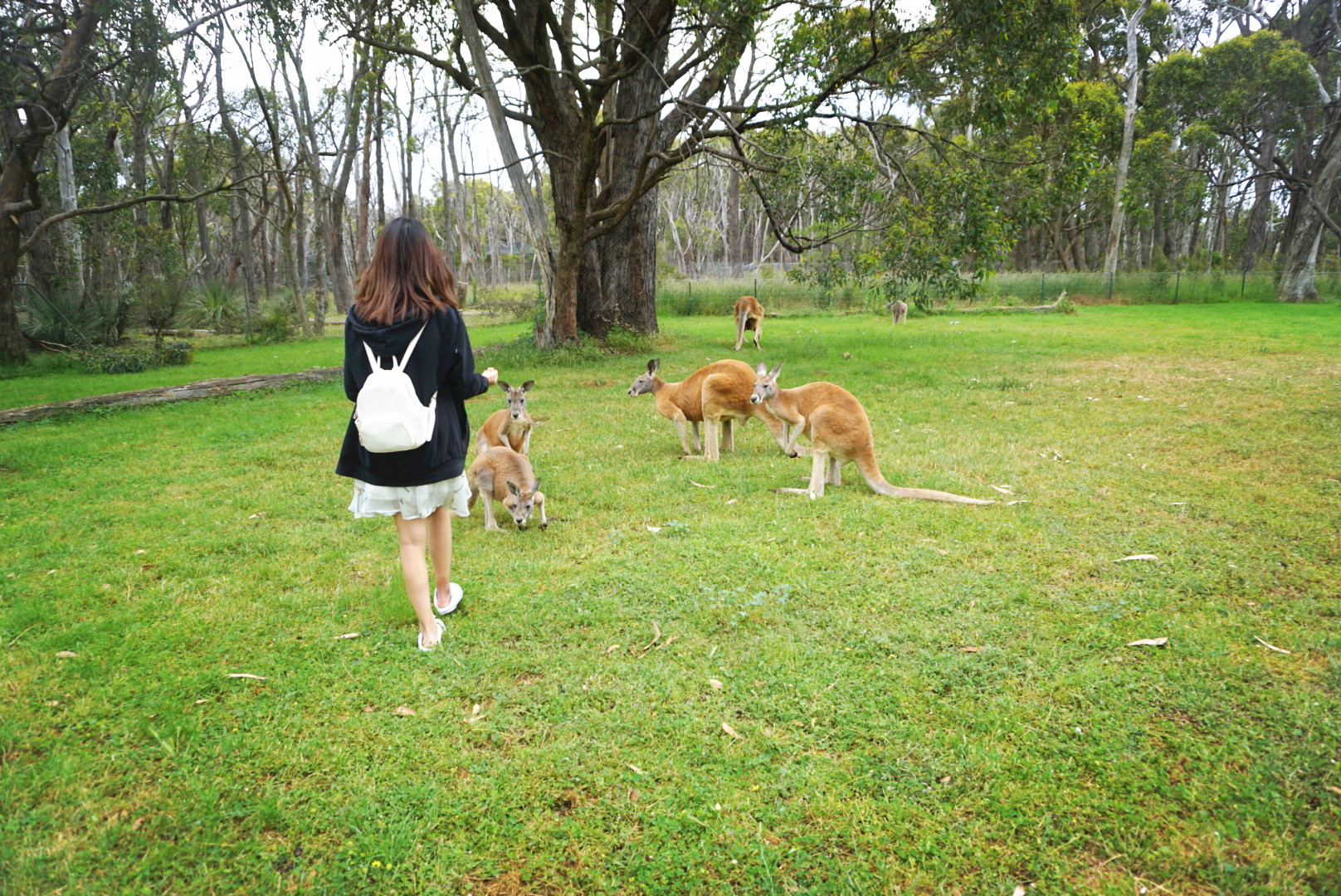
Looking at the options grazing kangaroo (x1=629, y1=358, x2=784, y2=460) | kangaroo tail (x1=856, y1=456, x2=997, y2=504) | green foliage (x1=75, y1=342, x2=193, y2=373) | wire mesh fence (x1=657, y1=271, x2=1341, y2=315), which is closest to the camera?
kangaroo tail (x1=856, y1=456, x2=997, y2=504)

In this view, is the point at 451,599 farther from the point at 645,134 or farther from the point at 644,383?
the point at 645,134

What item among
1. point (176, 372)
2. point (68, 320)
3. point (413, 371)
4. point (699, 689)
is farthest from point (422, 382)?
point (68, 320)

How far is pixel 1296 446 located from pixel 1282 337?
974 cm

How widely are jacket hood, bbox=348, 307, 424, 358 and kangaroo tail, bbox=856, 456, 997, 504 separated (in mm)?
3413

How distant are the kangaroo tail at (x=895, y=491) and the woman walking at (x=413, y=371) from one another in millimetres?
3079

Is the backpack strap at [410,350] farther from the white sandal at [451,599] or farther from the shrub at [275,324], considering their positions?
the shrub at [275,324]

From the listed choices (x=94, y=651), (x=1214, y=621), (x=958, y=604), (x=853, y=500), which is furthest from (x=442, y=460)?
(x=1214, y=621)

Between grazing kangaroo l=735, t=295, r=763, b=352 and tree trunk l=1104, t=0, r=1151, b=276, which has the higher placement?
tree trunk l=1104, t=0, r=1151, b=276

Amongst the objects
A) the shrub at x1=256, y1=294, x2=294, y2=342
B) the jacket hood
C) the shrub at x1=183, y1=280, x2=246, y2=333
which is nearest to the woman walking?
the jacket hood

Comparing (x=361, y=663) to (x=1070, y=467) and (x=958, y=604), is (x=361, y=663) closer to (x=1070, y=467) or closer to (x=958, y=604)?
(x=958, y=604)

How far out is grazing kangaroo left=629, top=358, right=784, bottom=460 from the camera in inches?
253

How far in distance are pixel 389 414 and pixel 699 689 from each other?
1.67m

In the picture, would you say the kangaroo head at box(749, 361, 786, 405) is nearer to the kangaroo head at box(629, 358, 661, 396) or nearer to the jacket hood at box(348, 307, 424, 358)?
the kangaroo head at box(629, 358, 661, 396)

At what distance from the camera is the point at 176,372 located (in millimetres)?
13750
